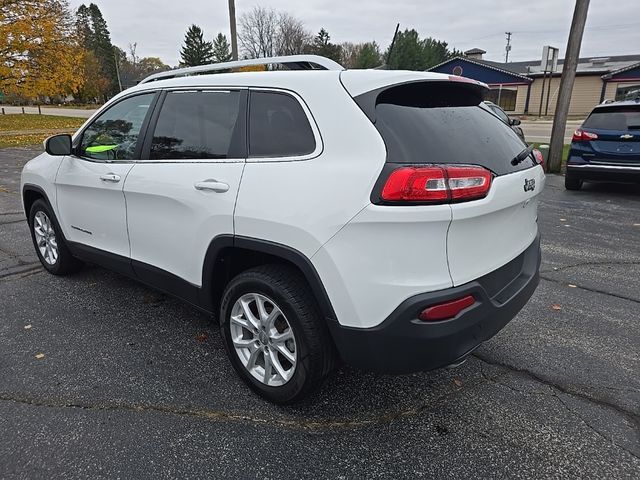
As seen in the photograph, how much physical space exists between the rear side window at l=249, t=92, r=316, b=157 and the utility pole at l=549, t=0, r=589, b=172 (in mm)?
9563

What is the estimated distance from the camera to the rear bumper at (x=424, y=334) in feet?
6.53

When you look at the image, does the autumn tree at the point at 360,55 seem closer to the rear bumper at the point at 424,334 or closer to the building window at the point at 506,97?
the building window at the point at 506,97

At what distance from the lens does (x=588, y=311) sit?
372 cm

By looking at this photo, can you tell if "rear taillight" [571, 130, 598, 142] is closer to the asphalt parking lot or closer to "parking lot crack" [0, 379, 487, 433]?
the asphalt parking lot

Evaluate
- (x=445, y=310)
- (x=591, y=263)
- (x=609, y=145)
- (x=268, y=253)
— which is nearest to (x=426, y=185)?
(x=445, y=310)

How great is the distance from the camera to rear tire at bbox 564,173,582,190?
28.5ft

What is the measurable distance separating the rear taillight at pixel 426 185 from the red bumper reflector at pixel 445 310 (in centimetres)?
46

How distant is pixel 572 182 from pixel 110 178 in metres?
8.53

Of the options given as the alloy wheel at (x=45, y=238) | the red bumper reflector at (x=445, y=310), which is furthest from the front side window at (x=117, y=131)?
the red bumper reflector at (x=445, y=310)

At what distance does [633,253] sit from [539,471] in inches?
162

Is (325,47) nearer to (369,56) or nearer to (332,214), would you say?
(369,56)

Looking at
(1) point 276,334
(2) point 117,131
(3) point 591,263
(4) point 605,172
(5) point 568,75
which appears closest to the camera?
(1) point 276,334

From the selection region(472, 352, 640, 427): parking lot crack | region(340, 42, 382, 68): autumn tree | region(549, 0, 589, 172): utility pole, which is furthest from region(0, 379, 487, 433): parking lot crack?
region(340, 42, 382, 68): autumn tree

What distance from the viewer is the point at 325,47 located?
6844cm
